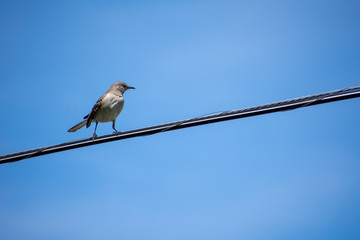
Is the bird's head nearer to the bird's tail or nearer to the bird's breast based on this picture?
the bird's breast

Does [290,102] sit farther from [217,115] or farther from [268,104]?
[217,115]

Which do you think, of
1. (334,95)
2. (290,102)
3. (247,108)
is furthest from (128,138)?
(334,95)

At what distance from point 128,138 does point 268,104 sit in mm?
2118

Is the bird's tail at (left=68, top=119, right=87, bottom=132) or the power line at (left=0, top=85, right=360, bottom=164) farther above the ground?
the bird's tail at (left=68, top=119, right=87, bottom=132)

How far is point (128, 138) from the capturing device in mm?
5871

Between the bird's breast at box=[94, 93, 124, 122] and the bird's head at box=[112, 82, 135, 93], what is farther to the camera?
→ the bird's head at box=[112, 82, 135, 93]

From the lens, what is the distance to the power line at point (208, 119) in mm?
4895

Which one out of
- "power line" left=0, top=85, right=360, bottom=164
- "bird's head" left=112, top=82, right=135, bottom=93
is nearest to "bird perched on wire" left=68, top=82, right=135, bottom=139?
"bird's head" left=112, top=82, right=135, bottom=93

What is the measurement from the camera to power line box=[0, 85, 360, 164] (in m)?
4.89

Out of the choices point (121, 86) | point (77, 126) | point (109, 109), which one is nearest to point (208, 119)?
point (109, 109)

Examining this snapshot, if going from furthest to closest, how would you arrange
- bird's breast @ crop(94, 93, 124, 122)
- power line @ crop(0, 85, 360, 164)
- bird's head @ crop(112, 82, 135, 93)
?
bird's head @ crop(112, 82, 135, 93) → bird's breast @ crop(94, 93, 124, 122) → power line @ crop(0, 85, 360, 164)

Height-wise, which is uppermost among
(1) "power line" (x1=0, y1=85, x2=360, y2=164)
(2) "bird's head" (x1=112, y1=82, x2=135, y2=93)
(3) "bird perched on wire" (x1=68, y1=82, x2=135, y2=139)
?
(2) "bird's head" (x1=112, y1=82, x2=135, y2=93)

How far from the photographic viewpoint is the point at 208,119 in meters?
5.32

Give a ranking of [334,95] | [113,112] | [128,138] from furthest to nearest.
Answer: [113,112] < [128,138] < [334,95]
